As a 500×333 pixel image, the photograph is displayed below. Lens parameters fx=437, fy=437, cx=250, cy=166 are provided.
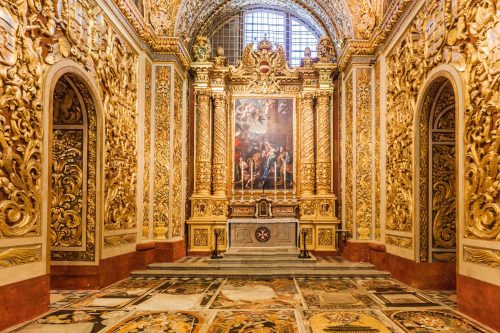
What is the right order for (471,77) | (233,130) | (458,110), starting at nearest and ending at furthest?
(471,77) < (458,110) < (233,130)

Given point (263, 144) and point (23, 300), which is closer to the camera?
point (23, 300)

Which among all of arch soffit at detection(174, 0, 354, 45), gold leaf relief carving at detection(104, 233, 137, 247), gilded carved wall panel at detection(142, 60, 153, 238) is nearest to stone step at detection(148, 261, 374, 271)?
gold leaf relief carving at detection(104, 233, 137, 247)

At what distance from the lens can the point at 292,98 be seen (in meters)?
14.6

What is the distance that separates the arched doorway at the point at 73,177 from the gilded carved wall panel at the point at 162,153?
339cm

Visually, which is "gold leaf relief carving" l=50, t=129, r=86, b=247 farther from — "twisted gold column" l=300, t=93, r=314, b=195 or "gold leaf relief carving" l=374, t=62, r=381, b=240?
"twisted gold column" l=300, t=93, r=314, b=195

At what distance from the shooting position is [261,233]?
41.1 feet

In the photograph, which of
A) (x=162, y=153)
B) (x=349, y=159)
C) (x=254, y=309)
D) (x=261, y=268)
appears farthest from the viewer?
(x=349, y=159)

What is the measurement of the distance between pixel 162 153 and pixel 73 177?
3.79 m

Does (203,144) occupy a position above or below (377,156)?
above

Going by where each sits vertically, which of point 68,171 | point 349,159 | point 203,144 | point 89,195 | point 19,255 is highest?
point 203,144

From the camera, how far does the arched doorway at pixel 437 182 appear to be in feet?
26.8

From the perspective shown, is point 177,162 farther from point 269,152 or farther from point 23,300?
point 23,300

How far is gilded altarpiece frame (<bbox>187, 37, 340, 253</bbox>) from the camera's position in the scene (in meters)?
13.8

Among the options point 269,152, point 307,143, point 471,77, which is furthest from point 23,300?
point 307,143
